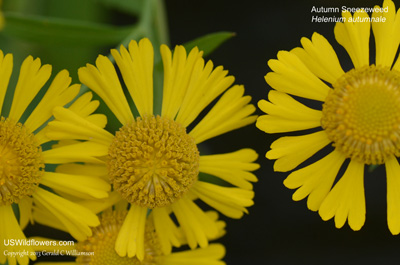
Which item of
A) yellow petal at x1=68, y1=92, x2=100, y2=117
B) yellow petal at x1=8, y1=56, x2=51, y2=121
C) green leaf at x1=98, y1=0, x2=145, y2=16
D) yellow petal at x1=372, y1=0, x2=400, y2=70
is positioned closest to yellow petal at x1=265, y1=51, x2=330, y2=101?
yellow petal at x1=372, y1=0, x2=400, y2=70

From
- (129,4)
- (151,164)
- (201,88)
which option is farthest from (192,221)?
(129,4)

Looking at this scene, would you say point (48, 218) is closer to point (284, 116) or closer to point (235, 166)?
point (235, 166)

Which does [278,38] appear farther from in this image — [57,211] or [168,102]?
[57,211]

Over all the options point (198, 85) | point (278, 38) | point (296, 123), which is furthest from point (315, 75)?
point (278, 38)

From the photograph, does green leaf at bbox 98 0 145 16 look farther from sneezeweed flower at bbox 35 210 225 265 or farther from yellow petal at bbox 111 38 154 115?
sneezeweed flower at bbox 35 210 225 265

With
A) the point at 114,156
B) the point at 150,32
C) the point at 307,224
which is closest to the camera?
the point at 114,156

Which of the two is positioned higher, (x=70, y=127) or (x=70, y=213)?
(x=70, y=127)

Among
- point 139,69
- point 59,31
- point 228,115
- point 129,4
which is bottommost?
point 228,115
